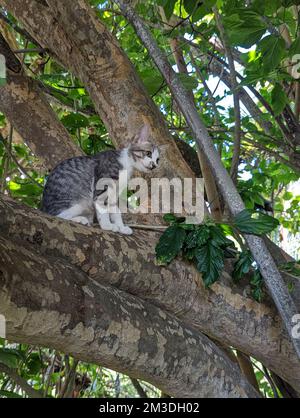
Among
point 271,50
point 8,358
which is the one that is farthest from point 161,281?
point 271,50

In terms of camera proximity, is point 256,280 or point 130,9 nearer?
point 256,280

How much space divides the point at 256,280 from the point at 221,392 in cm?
A: 46

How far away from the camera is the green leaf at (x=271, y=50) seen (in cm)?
211

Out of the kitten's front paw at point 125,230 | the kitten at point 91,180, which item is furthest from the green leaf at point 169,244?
the kitten at point 91,180

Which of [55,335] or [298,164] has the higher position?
[298,164]

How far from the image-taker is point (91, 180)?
8.79ft

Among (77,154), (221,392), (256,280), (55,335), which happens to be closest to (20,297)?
(55,335)

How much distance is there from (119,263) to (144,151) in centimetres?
88

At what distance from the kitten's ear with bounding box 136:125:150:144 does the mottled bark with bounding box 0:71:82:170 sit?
51 cm

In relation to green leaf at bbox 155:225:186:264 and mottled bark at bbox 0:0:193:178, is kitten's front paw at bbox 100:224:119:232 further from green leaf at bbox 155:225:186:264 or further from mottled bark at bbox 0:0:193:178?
mottled bark at bbox 0:0:193:178

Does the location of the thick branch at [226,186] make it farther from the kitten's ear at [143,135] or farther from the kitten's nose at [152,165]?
the kitten's nose at [152,165]

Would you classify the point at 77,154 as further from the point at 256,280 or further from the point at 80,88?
the point at 256,280

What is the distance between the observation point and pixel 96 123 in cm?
361

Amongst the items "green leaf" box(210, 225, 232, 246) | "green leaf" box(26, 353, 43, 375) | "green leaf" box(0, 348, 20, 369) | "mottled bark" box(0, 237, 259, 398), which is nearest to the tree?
"mottled bark" box(0, 237, 259, 398)
